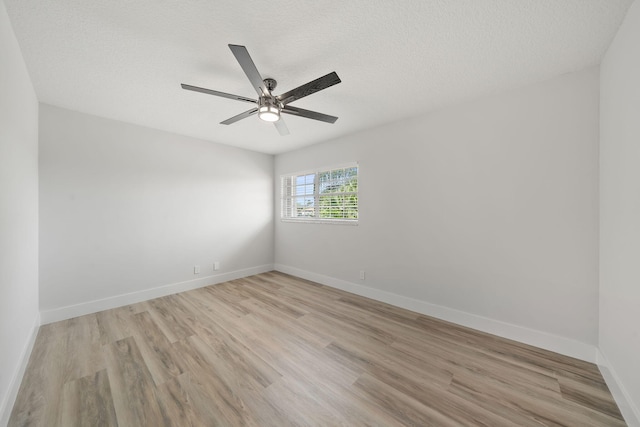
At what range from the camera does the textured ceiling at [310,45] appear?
131 cm

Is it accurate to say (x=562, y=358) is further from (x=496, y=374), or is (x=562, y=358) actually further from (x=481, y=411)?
(x=481, y=411)

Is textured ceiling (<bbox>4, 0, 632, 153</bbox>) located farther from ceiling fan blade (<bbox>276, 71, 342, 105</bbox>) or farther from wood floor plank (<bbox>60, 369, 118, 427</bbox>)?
wood floor plank (<bbox>60, 369, 118, 427</bbox>)

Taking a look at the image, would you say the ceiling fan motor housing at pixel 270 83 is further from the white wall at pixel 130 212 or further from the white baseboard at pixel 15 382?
the white baseboard at pixel 15 382

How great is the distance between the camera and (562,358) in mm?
1863

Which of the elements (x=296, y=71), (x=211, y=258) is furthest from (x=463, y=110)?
(x=211, y=258)

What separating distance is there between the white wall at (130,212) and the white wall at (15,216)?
1.03 ft

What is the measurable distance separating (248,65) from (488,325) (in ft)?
10.2

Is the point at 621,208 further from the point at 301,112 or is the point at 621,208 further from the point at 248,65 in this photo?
the point at 248,65

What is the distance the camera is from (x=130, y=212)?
300 cm

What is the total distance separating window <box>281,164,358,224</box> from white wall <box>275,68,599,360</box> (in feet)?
0.97

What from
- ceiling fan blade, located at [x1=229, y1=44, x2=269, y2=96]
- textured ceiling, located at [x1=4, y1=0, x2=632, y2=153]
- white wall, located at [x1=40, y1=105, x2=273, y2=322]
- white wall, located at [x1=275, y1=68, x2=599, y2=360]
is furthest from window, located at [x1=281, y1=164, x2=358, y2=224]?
ceiling fan blade, located at [x1=229, y1=44, x2=269, y2=96]

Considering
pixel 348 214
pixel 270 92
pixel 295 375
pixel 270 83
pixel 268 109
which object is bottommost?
pixel 295 375

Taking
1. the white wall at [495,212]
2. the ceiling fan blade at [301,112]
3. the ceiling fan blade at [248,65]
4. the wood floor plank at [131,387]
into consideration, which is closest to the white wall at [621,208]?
the white wall at [495,212]

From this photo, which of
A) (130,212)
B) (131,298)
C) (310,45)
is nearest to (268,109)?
(310,45)
